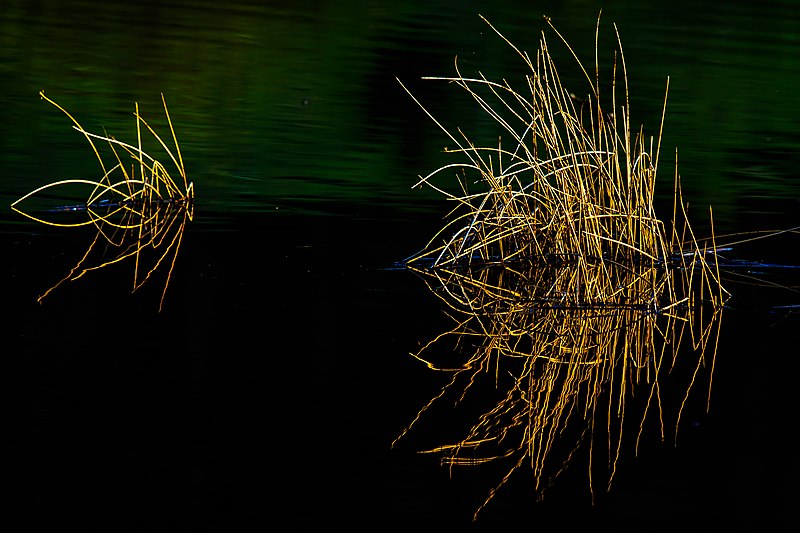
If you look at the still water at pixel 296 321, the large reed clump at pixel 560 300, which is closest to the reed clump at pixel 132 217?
the still water at pixel 296 321

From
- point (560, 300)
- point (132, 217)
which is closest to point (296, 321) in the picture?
point (560, 300)

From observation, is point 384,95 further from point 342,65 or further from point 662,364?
point 662,364

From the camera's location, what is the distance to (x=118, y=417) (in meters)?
5.37

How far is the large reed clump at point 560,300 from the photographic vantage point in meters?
5.63

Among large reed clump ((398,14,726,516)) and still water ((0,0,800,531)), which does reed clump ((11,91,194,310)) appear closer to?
still water ((0,0,800,531))

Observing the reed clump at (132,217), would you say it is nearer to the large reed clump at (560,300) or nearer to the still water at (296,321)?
the still water at (296,321)

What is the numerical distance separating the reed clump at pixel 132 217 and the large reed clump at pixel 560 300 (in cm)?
118

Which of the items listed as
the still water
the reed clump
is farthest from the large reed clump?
the reed clump

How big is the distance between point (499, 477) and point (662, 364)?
1.54 meters

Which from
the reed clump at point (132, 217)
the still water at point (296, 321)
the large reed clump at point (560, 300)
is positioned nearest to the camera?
the still water at point (296, 321)

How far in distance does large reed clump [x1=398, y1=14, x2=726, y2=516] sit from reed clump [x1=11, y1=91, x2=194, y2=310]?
3.89 feet

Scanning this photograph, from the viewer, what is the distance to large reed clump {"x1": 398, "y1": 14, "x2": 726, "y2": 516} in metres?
5.63

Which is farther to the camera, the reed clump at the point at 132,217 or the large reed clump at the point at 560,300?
the reed clump at the point at 132,217

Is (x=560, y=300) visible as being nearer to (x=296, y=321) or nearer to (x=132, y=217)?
(x=296, y=321)
